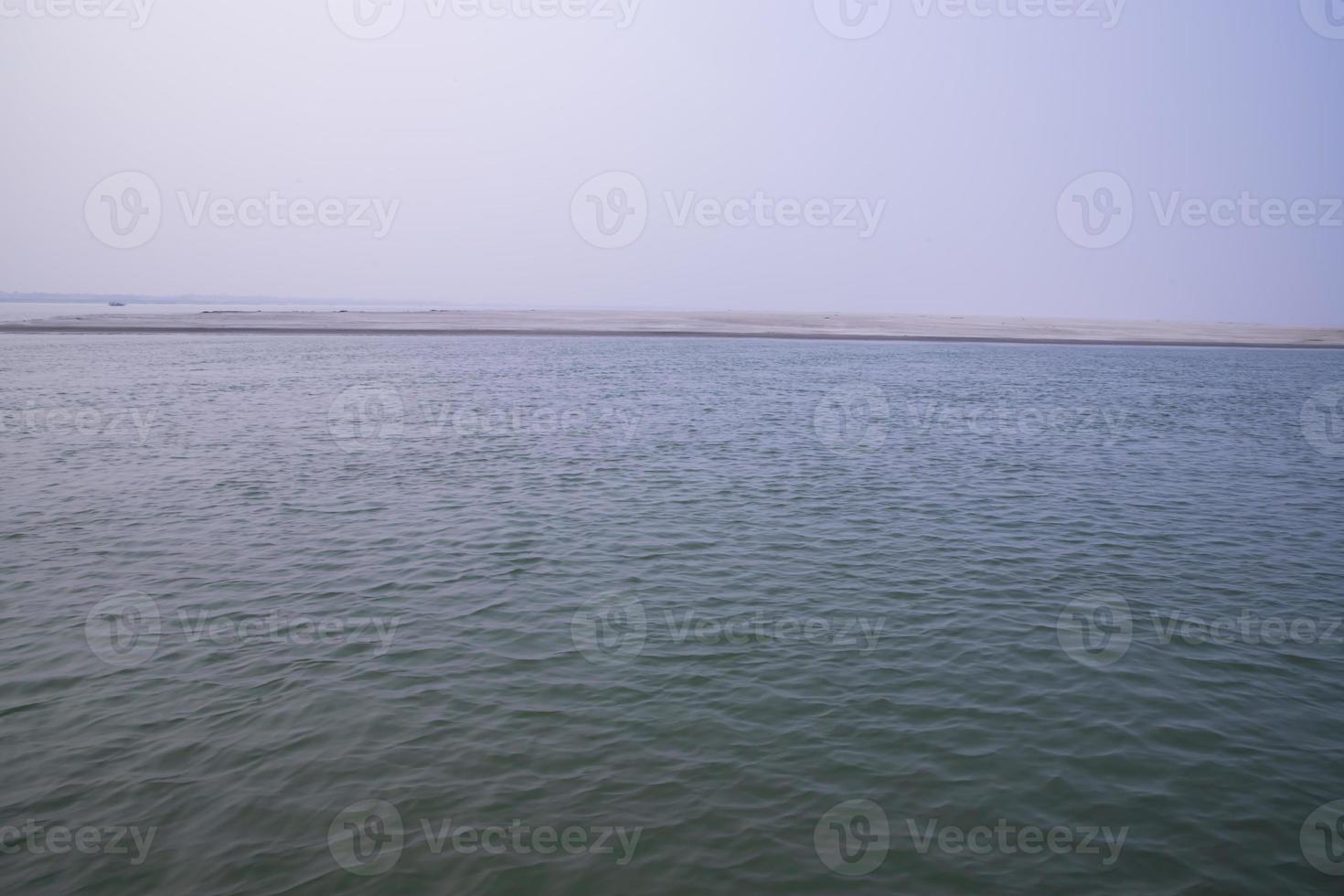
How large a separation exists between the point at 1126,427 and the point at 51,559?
4313cm

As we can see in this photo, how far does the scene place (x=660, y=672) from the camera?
459 inches

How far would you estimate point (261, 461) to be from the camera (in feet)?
83.8

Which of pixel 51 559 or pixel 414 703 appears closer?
pixel 414 703

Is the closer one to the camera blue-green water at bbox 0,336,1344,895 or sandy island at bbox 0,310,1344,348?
blue-green water at bbox 0,336,1344,895

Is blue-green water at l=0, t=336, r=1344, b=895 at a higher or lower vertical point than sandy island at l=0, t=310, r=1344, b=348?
lower

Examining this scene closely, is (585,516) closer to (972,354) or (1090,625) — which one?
(1090,625)

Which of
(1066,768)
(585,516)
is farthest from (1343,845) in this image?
(585,516)

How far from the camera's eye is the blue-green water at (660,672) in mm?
7848

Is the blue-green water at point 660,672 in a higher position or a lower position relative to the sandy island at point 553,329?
lower

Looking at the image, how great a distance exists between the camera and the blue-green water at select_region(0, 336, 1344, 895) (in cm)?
785

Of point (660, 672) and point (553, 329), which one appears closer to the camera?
point (660, 672)

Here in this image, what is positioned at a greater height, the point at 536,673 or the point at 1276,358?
the point at 1276,358

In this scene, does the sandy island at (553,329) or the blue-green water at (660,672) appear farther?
the sandy island at (553,329)

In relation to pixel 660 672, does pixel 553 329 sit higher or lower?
higher
